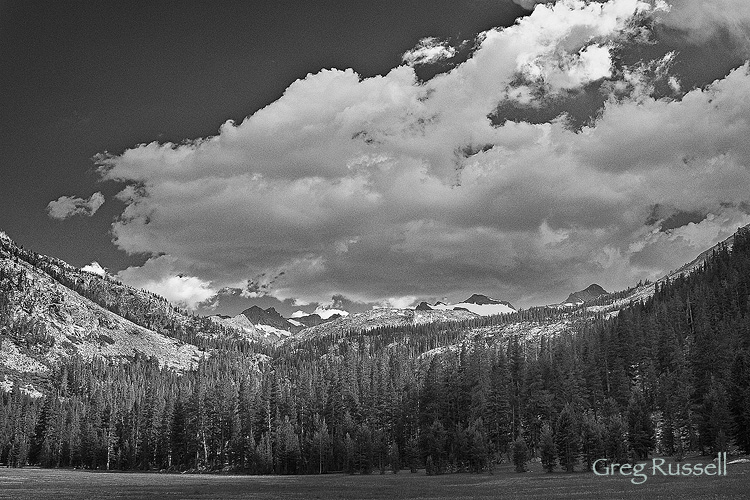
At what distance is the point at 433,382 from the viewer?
12800cm

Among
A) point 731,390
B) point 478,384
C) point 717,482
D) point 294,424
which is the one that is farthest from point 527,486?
→ point 294,424

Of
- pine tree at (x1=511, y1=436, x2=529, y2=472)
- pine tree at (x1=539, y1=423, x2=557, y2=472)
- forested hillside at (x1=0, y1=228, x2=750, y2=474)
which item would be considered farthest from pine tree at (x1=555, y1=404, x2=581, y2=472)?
pine tree at (x1=511, y1=436, x2=529, y2=472)

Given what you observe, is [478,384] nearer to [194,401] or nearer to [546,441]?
[546,441]

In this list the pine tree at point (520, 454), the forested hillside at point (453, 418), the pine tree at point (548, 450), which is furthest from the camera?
the pine tree at point (520, 454)

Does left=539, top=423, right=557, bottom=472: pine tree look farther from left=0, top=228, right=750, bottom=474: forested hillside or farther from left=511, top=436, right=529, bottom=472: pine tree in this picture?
left=511, top=436, right=529, bottom=472: pine tree

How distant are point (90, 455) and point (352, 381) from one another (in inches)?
2777

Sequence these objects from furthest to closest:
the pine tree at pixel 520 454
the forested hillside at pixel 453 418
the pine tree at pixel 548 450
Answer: the pine tree at pixel 520 454, the forested hillside at pixel 453 418, the pine tree at pixel 548 450

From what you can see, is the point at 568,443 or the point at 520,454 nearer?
the point at 568,443

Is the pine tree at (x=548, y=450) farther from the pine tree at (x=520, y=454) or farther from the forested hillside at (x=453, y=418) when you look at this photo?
the pine tree at (x=520, y=454)

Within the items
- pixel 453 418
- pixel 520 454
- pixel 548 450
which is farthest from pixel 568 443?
pixel 453 418

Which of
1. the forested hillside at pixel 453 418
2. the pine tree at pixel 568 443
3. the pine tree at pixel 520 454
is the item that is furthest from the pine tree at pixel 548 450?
the pine tree at pixel 520 454

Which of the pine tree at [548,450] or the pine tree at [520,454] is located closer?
the pine tree at [548,450]

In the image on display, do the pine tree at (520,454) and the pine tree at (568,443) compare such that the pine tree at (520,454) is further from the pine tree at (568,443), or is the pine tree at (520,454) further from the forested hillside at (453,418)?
the pine tree at (568,443)

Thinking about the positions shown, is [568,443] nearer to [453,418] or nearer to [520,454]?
[520,454]
